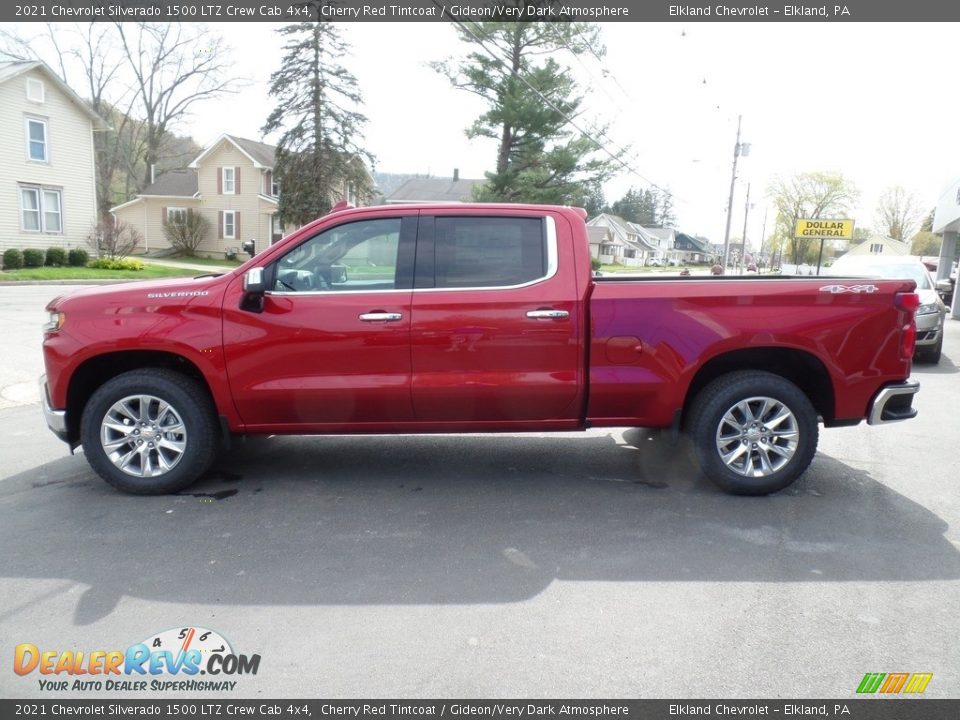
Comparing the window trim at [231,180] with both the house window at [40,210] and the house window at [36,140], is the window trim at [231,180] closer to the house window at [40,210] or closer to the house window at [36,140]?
the house window at [40,210]

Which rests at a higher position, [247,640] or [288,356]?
[288,356]

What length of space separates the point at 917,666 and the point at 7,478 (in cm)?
594

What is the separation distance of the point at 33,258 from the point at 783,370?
29.9 metres

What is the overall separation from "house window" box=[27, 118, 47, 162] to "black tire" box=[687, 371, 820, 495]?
3322 cm

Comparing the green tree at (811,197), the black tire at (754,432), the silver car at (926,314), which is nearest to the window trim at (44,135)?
the silver car at (926,314)

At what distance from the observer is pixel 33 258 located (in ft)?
90.7

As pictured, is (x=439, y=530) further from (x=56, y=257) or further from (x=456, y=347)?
(x=56, y=257)

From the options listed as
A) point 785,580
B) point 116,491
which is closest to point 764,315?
point 785,580

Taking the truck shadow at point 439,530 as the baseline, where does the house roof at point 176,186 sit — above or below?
above

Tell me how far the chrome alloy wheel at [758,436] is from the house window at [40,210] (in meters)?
32.5

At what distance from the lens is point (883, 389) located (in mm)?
5020

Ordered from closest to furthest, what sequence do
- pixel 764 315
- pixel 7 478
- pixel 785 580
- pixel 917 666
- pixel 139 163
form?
pixel 917 666
pixel 785 580
pixel 764 315
pixel 7 478
pixel 139 163

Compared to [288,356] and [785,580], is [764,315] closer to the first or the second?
[785,580]

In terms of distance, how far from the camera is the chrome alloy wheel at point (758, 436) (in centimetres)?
500
